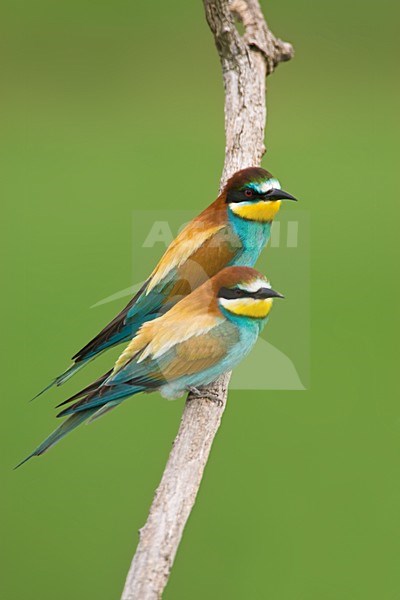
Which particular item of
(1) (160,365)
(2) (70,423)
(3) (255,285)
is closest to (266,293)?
(3) (255,285)

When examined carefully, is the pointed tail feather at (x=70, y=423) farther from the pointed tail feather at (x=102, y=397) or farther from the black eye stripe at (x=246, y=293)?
the black eye stripe at (x=246, y=293)

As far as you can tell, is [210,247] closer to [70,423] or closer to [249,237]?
[249,237]

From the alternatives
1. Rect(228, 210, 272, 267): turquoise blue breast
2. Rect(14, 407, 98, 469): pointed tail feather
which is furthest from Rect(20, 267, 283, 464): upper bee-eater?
Rect(228, 210, 272, 267): turquoise blue breast

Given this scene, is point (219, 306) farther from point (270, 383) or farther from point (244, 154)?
point (244, 154)

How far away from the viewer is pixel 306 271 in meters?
1.23

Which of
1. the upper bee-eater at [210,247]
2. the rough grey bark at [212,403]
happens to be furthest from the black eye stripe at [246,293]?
the rough grey bark at [212,403]

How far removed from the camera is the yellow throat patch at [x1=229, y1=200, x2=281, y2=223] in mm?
1230

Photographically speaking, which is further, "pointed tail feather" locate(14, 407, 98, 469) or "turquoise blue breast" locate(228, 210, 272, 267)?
"turquoise blue breast" locate(228, 210, 272, 267)

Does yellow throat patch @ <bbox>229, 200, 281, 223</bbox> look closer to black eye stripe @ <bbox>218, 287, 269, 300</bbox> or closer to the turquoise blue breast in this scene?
the turquoise blue breast

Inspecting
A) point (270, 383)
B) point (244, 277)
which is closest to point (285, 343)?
point (270, 383)

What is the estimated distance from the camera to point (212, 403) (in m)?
1.35

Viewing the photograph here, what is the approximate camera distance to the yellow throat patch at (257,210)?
1230mm

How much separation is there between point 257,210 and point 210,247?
0.08 m

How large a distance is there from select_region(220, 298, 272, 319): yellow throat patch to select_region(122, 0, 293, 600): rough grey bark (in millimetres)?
246
